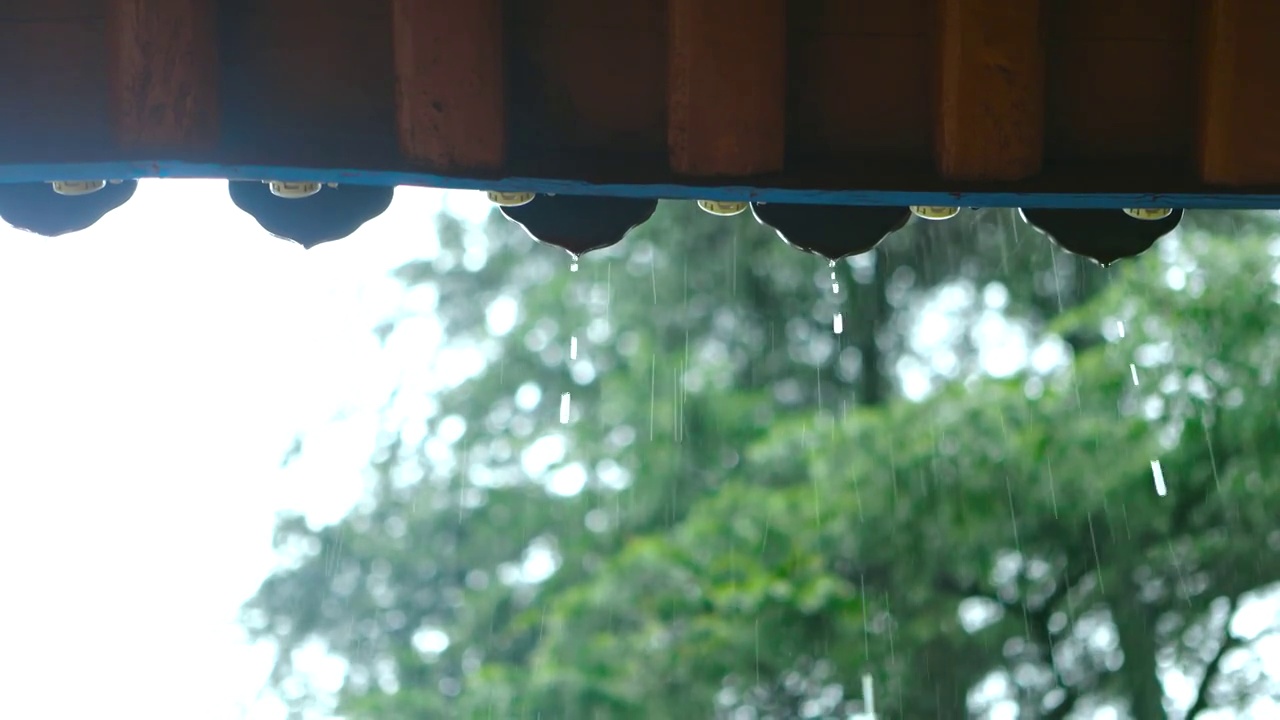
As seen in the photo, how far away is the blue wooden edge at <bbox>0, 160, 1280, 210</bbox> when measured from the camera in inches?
77.7

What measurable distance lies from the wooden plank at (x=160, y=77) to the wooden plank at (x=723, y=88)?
65 centimetres

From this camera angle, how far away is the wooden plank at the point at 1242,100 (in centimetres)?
205

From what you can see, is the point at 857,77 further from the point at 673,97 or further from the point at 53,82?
the point at 53,82

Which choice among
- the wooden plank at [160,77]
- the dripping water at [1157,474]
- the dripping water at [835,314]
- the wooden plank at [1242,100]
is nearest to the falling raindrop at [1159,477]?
the dripping water at [1157,474]

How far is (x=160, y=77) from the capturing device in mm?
1953

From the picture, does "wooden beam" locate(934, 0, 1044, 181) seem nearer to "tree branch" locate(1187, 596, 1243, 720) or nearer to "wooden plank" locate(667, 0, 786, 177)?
"wooden plank" locate(667, 0, 786, 177)

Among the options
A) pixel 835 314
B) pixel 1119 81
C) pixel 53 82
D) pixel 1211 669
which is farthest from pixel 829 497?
pixel 53 82

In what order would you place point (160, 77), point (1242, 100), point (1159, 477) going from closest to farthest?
point (160, 77)
point (1242, 100)
point (1159, 477)

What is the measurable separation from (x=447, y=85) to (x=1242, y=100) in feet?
3.78

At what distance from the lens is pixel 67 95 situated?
2021 millimetres

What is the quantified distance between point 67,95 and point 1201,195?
165 centimetres

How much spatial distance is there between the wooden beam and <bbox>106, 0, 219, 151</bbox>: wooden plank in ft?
3.42

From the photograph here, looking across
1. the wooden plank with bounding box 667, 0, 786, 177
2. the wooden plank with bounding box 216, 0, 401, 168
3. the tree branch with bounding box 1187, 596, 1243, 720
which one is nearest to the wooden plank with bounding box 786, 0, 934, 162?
the wooden plank with bounding box 667, 0, 786, 177

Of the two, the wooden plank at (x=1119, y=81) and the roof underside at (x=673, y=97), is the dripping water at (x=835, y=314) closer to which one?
the roof underside at (x=673, y=97)
